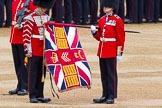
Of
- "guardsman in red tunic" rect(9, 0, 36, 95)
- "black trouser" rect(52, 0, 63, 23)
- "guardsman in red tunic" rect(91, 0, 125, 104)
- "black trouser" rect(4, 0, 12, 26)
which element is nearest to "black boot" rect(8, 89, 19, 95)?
"guardsman in red tunic" rect(9, 0, 36, 95)

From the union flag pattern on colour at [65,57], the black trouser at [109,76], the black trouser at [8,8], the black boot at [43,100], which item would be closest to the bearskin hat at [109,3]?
the union flag pattern on colour at [65,57]

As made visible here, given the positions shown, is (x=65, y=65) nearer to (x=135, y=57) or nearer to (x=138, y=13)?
(x=135, y=57)

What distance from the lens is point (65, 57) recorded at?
524 inches

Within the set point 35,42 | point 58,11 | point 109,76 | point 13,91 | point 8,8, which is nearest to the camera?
point 35,42

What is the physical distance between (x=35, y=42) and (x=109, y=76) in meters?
1.11

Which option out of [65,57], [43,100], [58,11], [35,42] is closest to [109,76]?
[65,57]

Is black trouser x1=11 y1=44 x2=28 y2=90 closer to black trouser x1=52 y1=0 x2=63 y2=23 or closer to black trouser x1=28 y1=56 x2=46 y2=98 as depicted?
black trouser x1=28 y1=56 x2=46 y2=98

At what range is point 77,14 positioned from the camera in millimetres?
24297

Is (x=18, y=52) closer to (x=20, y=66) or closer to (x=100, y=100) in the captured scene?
(x=20, y=66)

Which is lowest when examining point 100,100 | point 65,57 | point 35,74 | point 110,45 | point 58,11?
point 100,100

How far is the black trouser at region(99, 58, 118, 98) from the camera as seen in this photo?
13.3m

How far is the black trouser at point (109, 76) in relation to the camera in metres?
13.3

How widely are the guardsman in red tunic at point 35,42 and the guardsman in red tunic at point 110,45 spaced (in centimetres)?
71

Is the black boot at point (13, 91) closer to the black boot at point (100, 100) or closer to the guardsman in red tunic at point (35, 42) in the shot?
the guardsman in red tunic at point (35, 42)
